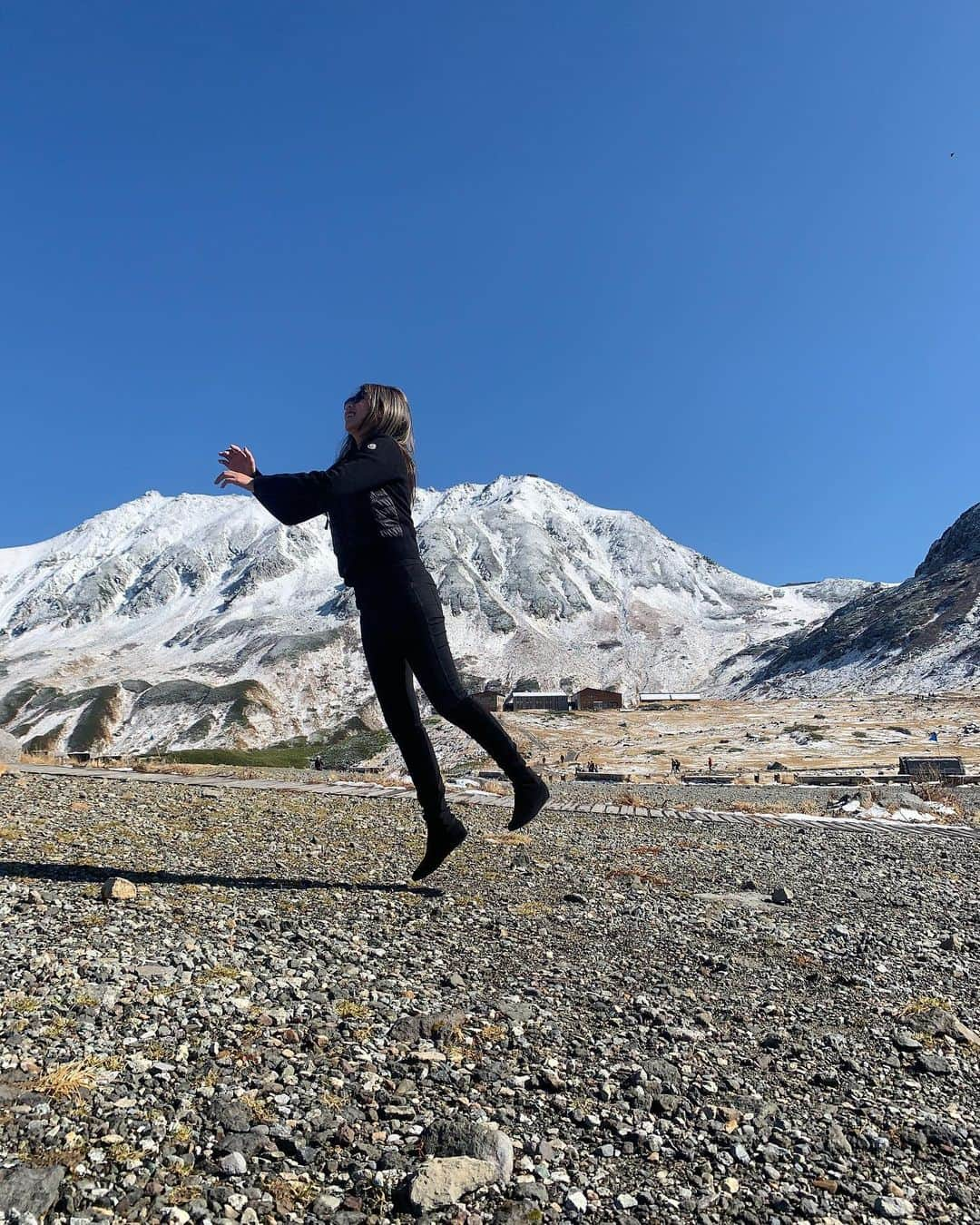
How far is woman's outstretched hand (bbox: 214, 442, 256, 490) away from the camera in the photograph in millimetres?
5504

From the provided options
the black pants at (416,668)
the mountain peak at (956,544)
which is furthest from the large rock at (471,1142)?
the mountain peak at (956,544)

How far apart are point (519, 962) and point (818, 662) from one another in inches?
4925

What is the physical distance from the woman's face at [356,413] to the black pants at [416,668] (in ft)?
4.31

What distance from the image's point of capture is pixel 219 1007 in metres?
3.38

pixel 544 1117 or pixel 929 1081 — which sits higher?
pixel 544 1117

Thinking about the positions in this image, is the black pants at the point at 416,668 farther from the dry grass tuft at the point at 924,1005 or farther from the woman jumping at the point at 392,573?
the dry grass tuft at the point at 924,1005

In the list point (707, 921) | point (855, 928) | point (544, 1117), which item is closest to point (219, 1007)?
point (544, 1117)

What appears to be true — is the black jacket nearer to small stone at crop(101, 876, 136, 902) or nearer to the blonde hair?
the blonde hair

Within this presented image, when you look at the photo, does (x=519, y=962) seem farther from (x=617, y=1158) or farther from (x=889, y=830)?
(x=889, y=830)

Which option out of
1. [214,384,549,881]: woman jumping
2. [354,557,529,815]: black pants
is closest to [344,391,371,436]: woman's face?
[214,384,549,881]: woman jumping

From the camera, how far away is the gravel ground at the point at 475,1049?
7.43 feet

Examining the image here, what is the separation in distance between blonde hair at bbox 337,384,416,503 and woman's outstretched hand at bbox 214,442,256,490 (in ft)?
2.43

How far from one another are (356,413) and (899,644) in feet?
383

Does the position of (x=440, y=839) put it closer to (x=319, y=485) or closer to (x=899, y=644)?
(x=319, y=485)
